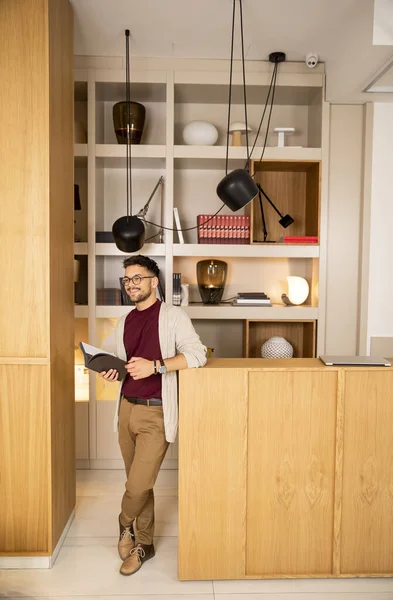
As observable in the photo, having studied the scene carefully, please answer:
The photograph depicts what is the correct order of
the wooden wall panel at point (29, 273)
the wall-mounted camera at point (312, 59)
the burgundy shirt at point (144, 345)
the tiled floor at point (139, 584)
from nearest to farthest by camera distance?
1. the tiled floor at point (139, 584)
2. the wooden wall panel at point (29, 273)
3. the burgundy shirt at point (144, 345)
4. the wall-mounted camera at point (312, 59)

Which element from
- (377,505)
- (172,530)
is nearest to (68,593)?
(172,530)

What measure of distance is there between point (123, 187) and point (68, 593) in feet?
9.29

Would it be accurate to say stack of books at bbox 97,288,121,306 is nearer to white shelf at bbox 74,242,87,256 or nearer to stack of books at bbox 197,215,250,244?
white shelf at bbox 74,242,87,256

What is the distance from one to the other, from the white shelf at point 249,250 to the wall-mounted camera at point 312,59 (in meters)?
1.23

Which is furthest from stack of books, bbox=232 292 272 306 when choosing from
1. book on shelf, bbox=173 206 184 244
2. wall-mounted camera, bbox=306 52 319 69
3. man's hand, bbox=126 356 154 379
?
wall-mounted camera, bbox=306 52 319 69

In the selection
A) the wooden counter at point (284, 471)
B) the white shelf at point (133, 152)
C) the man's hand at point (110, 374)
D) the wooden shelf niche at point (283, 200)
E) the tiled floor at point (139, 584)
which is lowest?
the tiled floor at point (139, 584)

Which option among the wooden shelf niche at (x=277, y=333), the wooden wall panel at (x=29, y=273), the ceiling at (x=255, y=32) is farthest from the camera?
the wooden shelf niche at (x=277, y=333)

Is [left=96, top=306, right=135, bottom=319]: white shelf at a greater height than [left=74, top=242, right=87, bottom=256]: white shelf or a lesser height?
lesser

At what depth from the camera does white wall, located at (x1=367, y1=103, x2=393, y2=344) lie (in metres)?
3.85

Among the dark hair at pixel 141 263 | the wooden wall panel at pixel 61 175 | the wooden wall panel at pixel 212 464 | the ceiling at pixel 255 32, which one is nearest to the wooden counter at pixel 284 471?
the wooden wall panel at pixel 212 464

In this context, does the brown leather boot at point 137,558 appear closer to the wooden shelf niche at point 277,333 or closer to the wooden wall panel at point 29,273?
the wooden wall panel at point 29,273

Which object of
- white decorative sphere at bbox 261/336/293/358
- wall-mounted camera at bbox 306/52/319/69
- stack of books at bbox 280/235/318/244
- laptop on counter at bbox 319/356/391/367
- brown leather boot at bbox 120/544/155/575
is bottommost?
brown leather boot at bbox 120/544/155/575

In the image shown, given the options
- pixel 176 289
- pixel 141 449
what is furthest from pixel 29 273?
pixel 176 289

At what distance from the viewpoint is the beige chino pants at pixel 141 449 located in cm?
263
